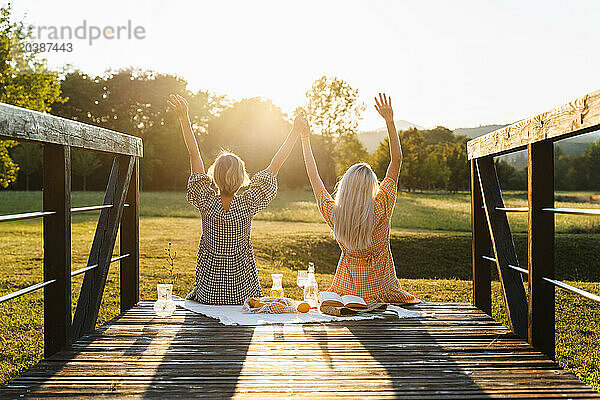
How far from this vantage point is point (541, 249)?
3268 millimetres

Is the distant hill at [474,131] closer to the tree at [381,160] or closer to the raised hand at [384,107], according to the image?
the tree at [381,160]

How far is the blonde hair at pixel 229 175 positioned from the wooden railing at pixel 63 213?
67 centimetres

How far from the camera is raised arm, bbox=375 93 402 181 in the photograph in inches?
170

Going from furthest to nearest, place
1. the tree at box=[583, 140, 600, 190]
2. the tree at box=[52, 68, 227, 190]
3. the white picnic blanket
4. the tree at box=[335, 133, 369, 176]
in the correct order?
the tree at box=[583, 140, 600, 190] < the tree at box=[52, 68, 227, 190] < the tree at box=[335, 133, 369, 176] < the white picnic blanket

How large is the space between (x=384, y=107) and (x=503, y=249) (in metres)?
1.28

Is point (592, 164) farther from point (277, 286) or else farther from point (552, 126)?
point (552, 126)

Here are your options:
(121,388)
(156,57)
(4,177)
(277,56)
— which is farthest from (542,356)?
(156,57)

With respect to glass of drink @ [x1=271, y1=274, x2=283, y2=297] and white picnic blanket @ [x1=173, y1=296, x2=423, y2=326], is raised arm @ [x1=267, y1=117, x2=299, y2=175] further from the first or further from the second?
white picnic blanket @ [x1=173, y1=296, x2=423, y2=326]

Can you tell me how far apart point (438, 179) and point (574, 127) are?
36013 millimetres

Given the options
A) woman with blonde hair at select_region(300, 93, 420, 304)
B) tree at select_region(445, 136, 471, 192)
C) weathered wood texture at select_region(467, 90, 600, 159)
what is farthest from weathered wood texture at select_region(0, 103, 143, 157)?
tree at select_region(445, 136, 471, 192)

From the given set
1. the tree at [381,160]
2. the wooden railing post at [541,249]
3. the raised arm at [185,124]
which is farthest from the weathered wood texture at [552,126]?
the tree at [381,160]

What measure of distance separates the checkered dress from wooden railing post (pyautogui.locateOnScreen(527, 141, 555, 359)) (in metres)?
1.95

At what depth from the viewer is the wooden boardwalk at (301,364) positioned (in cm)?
259

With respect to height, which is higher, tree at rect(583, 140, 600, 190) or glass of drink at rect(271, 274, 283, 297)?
tree at rect(583, 140, 600, 190)
